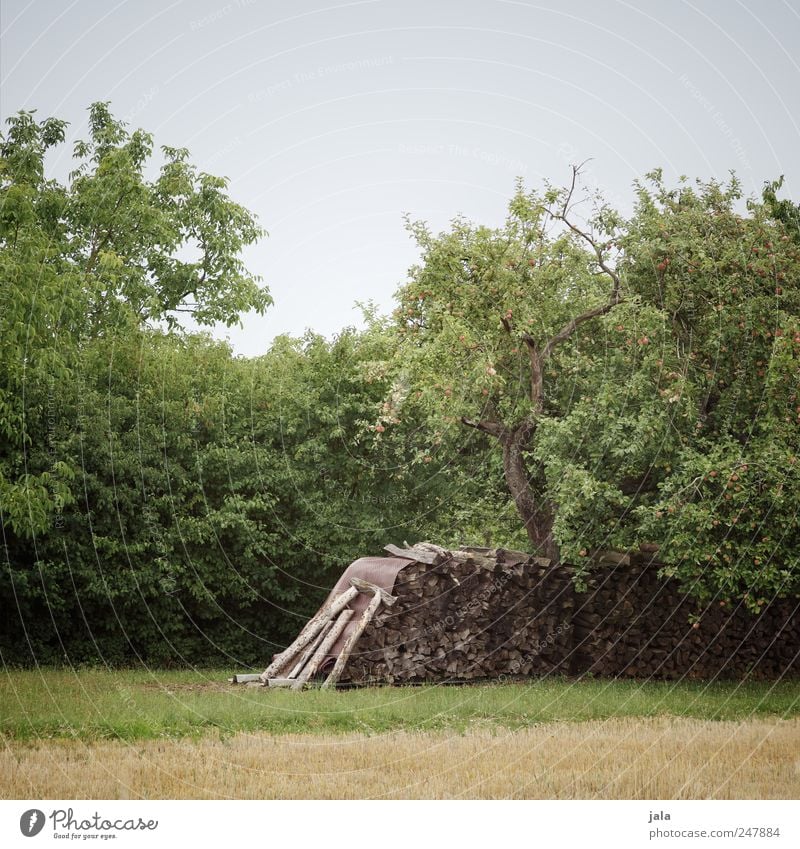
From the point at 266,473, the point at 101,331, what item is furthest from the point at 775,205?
the point at 101,331

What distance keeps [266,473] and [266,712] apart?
690 cm

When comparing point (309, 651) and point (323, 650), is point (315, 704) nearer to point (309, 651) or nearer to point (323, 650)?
point (323, 650)

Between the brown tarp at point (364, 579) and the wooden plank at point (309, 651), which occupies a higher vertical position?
the brown tarp at point (364, 579)

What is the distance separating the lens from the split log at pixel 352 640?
42.9ft

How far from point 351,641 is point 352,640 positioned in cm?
2

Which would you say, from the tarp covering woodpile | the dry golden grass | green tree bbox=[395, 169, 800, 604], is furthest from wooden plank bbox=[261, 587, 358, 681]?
the dry golden grass

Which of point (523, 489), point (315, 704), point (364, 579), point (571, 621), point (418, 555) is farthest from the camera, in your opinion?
point (523, 489)

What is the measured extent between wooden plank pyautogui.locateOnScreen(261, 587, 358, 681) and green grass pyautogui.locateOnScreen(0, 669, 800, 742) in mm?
847

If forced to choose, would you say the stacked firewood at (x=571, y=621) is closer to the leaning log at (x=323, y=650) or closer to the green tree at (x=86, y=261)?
the leaning log at (x=323, y=650)

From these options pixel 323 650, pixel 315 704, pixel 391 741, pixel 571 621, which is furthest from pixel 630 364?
pixel 391 741

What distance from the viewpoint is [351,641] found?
13.3 meters

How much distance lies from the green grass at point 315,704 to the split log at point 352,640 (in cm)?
52

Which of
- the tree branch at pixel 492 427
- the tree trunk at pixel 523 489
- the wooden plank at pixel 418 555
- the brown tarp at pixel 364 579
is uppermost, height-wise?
the tree branch at pixel 492 427

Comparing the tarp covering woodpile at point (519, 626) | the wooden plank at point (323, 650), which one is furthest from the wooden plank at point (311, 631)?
the wooden plank at point (323, 650)
